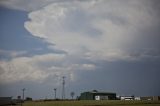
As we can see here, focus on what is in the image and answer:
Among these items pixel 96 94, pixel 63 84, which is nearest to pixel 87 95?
pixel 96 94

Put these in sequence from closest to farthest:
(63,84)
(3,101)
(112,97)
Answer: (3,101) < (63,84) < (112,97)

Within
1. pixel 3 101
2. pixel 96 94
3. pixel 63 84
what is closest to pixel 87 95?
pixel 96 94

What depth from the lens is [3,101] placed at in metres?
77.5

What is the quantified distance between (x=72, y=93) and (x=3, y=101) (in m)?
54.7

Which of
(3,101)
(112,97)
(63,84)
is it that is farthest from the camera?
(112,97)

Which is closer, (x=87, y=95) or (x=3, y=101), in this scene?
(x=3, y=101)

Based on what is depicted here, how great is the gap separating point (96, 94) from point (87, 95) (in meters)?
3.84

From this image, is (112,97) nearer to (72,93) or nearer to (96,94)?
(96,94)

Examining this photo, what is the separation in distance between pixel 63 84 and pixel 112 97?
29.8 m

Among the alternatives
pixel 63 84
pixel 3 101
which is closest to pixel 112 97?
pixel 63 84

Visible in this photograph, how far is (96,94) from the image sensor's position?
124 metres

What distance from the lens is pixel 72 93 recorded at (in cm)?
12925

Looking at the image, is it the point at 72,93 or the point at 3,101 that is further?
the point at 72,93

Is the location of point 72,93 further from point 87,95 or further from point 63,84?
point 63,84
